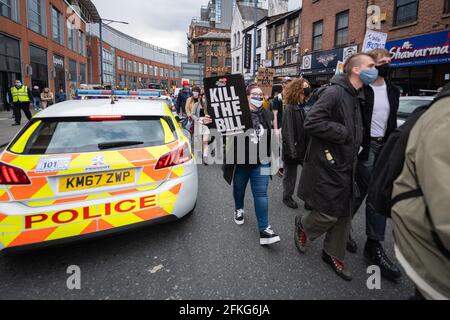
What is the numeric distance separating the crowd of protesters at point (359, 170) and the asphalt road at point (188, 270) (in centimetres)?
16

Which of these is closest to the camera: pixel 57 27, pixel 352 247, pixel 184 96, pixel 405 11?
pixel 352 247

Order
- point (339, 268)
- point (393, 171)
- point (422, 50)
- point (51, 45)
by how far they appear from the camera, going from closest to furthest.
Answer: point (393, 171) < point (339, 268) < point (422, 50) < point (51, 45)

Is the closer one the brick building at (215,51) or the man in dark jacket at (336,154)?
the man in dark jacket at (336,154)

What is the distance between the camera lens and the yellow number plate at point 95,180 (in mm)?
2562

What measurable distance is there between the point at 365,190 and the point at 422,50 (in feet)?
39.6

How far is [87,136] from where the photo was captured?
290 centimetres

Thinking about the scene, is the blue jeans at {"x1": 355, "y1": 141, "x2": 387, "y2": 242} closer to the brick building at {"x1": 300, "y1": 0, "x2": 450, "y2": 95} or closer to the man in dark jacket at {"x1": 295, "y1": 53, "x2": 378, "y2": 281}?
the man in dark jacket at {"x1": 295, "y1": 53, "x2": 378, "y2": 281}

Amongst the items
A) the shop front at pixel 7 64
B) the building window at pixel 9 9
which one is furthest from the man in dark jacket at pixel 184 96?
the building window at pixel 9 9

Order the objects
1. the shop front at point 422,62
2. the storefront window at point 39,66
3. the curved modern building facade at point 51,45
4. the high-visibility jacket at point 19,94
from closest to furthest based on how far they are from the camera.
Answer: the shop front at point 422,62 < the high-visibility jacket at point 19,94 < the curved modern building facade at point 51,45 < the storefront window at point 39,66

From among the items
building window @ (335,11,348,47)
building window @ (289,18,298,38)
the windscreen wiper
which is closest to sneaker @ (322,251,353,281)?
the windscreen wiper

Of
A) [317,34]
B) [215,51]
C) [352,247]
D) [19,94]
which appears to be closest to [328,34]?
[317,34]

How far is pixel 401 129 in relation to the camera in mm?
1411

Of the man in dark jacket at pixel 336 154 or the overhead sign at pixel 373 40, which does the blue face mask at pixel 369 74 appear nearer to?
the man in dark jacket at pixel 336 154

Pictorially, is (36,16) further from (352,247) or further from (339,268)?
(339,268)
